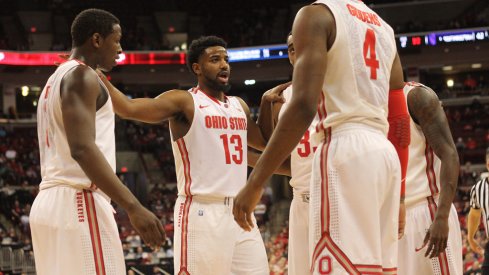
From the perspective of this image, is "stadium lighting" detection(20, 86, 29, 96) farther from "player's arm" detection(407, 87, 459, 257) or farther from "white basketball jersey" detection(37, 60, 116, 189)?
"player's arm" detection(407, 87, 459, 257)

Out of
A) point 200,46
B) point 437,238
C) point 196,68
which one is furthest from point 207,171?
point 437,238

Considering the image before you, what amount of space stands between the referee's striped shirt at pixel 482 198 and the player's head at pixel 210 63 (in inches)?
145

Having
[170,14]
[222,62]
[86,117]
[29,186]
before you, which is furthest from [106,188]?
[170,14]

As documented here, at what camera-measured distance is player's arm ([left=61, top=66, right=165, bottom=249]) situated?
4.04 m

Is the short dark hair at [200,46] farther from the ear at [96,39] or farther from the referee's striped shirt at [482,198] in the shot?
the referee's striped shirt at [482,198]

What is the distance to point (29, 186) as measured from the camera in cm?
2653

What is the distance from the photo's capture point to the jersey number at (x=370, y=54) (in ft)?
11.9

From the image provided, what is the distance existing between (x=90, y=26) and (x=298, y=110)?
1.83 m

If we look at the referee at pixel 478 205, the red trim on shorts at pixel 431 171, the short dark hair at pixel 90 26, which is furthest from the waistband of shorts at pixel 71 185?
the referee at pixel 478 205

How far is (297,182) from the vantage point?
5773 mm

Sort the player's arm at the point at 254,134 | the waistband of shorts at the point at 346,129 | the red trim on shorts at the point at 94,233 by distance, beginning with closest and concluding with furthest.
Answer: the waistband of shorts at the point at 346,129 → the red trim on shorts at the point at 94,233 → the player's arm at the point at 254,134

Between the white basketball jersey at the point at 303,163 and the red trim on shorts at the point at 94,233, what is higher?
the white basketball jersey at the point at 303,163

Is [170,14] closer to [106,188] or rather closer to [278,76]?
[278,76]

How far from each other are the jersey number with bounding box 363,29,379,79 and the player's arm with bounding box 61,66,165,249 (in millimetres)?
1432
